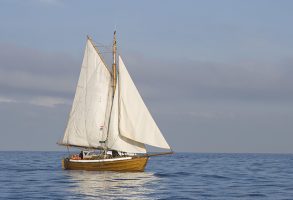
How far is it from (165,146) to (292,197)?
19.0 m

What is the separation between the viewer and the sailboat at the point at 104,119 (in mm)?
65438

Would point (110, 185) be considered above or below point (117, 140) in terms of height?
below

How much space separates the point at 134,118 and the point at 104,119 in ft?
19.1

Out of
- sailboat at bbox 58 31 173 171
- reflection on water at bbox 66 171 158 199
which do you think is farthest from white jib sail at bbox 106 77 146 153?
reflection on water at bbox 66 171 158 199

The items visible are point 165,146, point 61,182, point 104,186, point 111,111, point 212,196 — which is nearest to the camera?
point 212,196

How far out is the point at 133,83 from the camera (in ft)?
214

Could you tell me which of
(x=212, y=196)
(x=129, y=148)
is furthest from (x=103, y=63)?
(x=212, y=196)

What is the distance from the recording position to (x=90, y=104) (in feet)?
226

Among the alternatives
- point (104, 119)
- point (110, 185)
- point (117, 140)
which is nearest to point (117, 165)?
point (117, 140)

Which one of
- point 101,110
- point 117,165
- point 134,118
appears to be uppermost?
point 101,110

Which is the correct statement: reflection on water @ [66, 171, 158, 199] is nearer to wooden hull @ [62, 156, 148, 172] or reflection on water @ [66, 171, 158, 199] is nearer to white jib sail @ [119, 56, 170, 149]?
wooden hull @ [62, 156, 148, 172]

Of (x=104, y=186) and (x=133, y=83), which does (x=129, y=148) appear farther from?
(x=104, y=186)

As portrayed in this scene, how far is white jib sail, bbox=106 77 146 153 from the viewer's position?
6619cm

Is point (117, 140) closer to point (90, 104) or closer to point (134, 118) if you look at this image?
point (134, 118)
